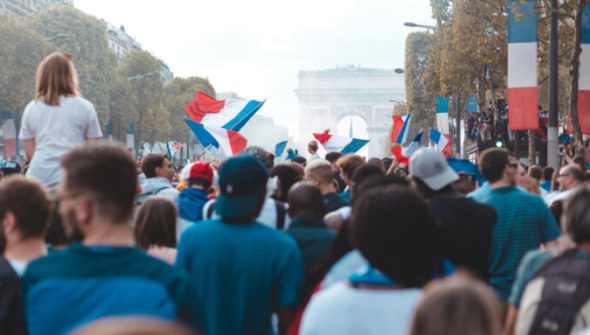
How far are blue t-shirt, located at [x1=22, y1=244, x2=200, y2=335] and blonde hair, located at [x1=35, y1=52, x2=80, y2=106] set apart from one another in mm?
3033

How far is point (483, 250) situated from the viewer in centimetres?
559

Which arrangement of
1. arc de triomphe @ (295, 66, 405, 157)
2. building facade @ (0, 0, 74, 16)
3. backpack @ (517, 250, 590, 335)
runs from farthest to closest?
arc de triomphe @ (295, 66, 405, 157)
building facade @ (0, 0, 74, 16)
backpack @ (517, 250, 590, 335)

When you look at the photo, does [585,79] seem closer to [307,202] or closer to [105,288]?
[307,202]

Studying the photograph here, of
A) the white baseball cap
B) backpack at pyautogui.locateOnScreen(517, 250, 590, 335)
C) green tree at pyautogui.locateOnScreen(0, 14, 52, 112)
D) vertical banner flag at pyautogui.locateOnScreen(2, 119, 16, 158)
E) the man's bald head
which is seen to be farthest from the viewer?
green tree at pyautogui.locateOnScreen(0, 14, 52, 112)

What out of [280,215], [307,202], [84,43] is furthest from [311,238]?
[84,43]

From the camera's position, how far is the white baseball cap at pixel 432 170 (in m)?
5.70

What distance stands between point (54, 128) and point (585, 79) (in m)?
13.9

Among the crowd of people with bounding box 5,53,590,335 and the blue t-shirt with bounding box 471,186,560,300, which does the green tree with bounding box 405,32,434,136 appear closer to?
the blue t-shirt with bounding box 471,186,560,300

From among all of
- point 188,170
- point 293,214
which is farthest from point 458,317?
point 188,170

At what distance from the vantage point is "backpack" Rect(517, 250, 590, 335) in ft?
12.5

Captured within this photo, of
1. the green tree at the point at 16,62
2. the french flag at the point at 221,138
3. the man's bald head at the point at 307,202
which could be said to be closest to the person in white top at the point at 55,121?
the man's bald head at the point at 307,202

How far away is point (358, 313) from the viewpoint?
10.5 ft

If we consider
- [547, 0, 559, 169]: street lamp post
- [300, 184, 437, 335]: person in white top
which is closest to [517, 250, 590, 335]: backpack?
[300, 184, 437, 335]: person in white top

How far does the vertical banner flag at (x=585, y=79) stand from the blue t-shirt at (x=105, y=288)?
16.0m
